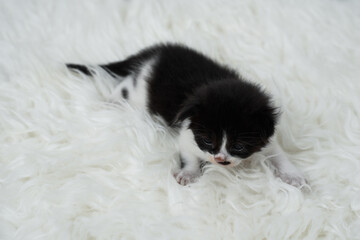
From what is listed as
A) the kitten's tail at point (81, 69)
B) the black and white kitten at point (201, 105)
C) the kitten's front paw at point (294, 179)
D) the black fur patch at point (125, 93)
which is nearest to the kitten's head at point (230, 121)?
the black and white kitten at point (201, 105)

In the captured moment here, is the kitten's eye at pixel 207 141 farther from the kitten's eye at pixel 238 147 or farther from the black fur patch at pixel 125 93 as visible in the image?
the black fur patch at pixel 125 93

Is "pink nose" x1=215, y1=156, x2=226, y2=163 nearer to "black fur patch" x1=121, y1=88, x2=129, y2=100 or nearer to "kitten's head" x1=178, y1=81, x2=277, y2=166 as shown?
"kitten's head" x1=178, y1=81, x2=277, y2=166

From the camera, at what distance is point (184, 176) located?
3.94 ft

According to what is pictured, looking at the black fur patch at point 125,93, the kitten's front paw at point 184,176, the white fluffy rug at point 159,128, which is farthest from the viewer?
the black fur patch at point 125,93

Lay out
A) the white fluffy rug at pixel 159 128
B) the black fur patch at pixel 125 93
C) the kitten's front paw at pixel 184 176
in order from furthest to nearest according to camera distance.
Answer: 1. the black fur patch at pixel 125 93
2. the kitten's front paw at pixel 184 176
3. the white fluffy rug at pixel 159 128

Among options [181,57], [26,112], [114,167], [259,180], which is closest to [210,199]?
[259,180]

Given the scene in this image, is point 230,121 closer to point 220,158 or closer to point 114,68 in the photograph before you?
point 220,158

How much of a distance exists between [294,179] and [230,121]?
0.85 feet

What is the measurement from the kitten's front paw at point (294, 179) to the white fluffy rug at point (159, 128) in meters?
0.04

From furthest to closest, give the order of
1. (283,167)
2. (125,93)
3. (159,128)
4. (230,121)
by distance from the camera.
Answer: (125,93)
(159,128)
(283,167)
(230,121)

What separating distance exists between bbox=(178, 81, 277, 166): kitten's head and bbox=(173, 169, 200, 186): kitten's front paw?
0.10 meters

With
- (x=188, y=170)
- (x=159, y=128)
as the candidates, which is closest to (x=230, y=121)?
(x=188, y=170)

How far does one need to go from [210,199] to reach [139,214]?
19 cm

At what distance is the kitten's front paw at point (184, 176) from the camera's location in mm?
Answer: 1186
